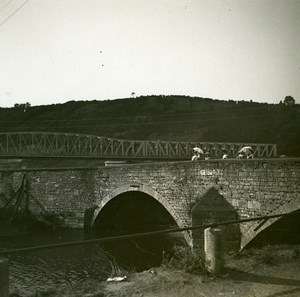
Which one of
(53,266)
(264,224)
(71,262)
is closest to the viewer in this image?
(264,224)

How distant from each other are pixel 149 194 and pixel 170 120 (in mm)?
42818

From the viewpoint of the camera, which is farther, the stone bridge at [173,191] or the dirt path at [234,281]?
the stone bridge at [173,191]

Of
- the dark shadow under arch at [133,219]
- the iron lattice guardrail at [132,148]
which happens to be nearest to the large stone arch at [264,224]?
the dark shadow under arch at [133,219]

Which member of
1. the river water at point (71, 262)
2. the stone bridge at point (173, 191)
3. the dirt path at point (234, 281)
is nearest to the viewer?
the dirt path at point (234, 281)

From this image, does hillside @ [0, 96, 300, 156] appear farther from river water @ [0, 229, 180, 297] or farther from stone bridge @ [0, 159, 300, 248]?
river water @ [0, 229, 180, 297]

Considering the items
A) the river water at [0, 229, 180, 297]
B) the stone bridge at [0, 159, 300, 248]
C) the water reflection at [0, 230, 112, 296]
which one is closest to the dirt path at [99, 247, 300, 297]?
the stone bridge at [0, 159, 300, 248]

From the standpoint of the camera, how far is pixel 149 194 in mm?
17688

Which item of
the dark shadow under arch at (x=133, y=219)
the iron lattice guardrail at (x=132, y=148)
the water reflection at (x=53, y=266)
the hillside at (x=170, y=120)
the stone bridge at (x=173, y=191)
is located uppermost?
the hillside at (x=170, y=120)

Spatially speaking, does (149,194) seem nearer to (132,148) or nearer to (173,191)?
(173,191)

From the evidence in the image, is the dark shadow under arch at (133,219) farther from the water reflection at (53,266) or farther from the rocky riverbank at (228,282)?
the rocky riverbank at (228,282)

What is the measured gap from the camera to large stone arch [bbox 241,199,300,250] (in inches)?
456

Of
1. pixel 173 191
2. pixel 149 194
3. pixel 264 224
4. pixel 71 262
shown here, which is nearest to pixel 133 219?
pixel 149 194

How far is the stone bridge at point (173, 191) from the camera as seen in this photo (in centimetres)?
1234

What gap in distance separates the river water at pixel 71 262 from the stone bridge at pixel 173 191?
227 centimetres
